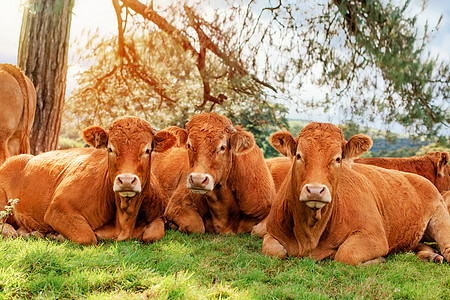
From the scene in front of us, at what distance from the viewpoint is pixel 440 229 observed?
5.69 m

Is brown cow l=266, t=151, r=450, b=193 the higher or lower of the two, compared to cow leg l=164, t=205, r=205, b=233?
higher

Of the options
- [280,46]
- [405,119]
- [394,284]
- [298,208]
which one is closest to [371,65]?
[405,119]

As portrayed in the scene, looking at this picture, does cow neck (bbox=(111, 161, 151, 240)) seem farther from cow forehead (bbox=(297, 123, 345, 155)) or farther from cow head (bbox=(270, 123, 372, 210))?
cow forehead (bbox=(297, 123, 345, 155))

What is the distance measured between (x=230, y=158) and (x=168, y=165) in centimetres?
189

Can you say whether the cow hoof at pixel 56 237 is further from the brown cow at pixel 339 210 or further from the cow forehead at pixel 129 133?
the brown cow at pixel 339 210

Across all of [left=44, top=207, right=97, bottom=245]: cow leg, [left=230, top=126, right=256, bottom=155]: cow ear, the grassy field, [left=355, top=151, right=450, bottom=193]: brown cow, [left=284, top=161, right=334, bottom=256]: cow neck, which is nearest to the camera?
the grassy field

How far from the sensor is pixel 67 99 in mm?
13273

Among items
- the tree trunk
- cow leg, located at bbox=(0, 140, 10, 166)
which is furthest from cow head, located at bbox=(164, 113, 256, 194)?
the tree trunk

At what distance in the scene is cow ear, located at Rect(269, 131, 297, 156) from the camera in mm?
4945

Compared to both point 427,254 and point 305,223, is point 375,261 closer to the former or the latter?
point 305,223

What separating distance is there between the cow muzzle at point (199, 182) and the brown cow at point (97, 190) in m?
0.56

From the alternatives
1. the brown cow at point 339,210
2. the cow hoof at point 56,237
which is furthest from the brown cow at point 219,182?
the cow hoof at point 56,237

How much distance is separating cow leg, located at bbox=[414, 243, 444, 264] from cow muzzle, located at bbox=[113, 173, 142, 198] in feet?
11.7

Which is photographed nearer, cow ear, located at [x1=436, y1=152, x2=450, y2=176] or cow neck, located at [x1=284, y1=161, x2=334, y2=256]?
cow neck, located at [x1=284, y1=161, x2=334, y2=256]
